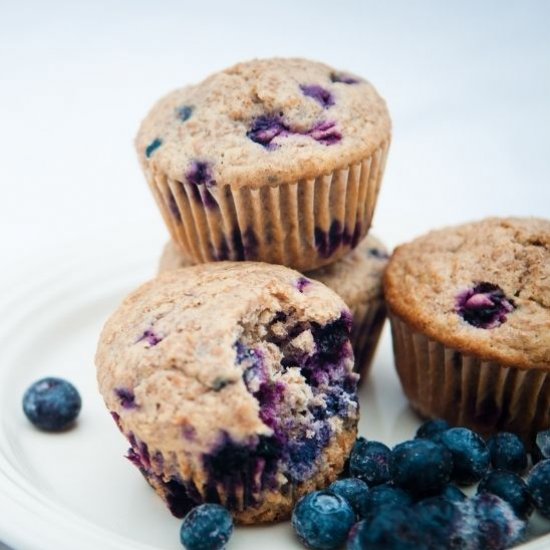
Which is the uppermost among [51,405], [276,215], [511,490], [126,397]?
[276,215]

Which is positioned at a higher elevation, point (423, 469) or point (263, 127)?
point (263, 127)

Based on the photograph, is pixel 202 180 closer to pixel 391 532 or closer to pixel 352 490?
pixel 352 490

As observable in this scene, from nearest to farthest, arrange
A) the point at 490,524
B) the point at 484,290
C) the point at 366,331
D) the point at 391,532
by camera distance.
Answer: the point at 391,532, the point at 490,524, the point at 484,290, the point at 366,331

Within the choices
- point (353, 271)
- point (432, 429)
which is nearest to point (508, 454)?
point (432, 429)

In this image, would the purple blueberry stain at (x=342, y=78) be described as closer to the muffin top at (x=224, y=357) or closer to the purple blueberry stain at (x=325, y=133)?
the purple blueberry stain at (x=325, y=133)

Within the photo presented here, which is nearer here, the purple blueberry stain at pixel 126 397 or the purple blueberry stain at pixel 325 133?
the purple blueberry stain at pixel 126 397

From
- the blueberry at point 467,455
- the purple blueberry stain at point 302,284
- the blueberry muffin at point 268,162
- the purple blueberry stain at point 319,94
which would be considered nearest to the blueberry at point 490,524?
the blueberry at point 467,455

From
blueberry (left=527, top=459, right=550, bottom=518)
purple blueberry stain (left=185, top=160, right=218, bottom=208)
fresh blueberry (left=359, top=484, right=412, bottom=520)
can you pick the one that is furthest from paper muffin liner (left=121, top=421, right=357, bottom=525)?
purple blueberry stain (left=185, top=160, right=218, bottom=208)

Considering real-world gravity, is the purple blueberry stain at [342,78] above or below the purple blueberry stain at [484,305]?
above

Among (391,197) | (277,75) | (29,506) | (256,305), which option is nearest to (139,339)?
(256,305)
